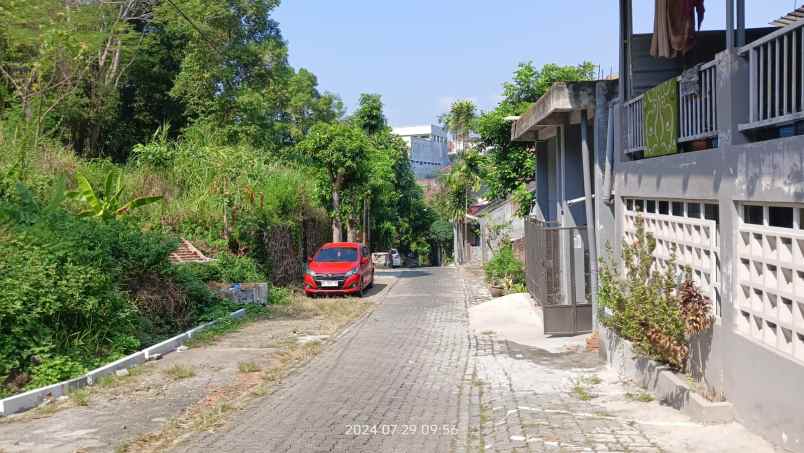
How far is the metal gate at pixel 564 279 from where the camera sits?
1330cm

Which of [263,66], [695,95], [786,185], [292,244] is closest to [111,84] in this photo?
[263,66]

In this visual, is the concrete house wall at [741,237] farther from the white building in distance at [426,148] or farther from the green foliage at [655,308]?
the white building in distance at [426,148]

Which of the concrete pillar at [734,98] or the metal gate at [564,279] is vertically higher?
Answer: the concrete pillar at [734,98]

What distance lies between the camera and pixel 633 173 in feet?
32.8

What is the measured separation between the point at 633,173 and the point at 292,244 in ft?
51.0

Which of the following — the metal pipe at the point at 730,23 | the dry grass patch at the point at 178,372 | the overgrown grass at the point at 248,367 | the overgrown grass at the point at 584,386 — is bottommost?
the overgrown grass at the point at 584,386

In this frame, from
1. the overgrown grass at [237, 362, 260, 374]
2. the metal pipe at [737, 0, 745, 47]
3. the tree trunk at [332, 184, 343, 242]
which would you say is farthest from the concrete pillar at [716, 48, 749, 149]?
the tree trunk at [332, 184, 343, 242]

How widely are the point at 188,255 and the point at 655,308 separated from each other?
13973 mm

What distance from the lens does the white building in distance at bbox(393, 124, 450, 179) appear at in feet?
336

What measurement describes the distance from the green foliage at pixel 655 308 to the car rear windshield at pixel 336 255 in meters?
13.1

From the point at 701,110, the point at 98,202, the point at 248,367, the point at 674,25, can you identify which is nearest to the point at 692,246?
the point at 701,110

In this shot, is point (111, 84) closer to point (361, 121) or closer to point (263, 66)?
point (263, 66)

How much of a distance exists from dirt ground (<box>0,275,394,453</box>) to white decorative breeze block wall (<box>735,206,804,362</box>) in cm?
537
